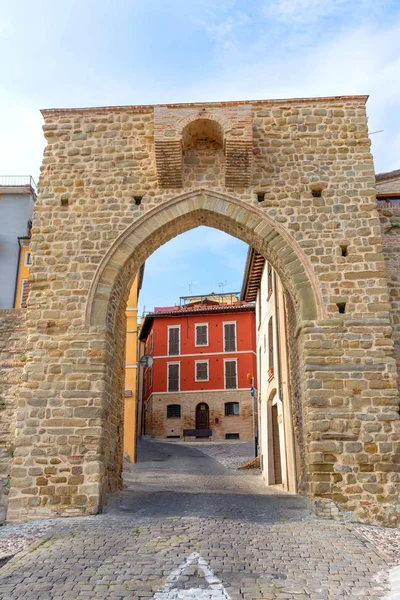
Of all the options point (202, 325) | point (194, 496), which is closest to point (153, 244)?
point (194, 496)

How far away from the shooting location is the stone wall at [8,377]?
28.3 feet

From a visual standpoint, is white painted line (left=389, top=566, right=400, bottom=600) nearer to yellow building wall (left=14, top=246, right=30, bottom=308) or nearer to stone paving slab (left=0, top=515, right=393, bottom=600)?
stone paving slab (left=0, top=515, right=393, bottom=600)

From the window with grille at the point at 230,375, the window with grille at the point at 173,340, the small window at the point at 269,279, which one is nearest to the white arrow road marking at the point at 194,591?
the small window at the point at 269,279

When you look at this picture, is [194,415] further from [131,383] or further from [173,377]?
[131,383]

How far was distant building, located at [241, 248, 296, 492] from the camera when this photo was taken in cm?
1188

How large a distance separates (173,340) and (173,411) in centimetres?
408

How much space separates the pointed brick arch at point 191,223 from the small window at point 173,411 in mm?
22036

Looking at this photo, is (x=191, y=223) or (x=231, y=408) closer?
(x=191, y=223)

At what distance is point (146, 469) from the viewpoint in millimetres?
16484

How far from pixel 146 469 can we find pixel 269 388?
4645mm

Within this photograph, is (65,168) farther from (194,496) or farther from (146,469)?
(146,469)

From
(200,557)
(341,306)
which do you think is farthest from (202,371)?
(200,557)

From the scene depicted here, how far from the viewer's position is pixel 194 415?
30.5 m

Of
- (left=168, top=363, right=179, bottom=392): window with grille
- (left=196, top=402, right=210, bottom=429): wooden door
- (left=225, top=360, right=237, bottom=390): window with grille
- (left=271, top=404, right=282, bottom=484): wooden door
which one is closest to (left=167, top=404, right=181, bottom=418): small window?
(left=168, top=363, right=179, bottom=392): window with grille
